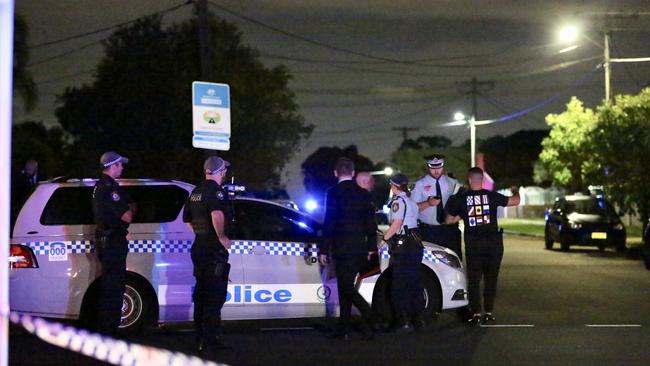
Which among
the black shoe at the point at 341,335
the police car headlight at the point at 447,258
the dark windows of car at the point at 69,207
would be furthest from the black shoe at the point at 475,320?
the dark windows of car at the point at 69,207

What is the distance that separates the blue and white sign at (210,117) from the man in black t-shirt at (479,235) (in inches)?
172

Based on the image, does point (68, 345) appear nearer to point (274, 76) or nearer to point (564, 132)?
point (274, 76)

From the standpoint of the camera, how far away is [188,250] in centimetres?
961

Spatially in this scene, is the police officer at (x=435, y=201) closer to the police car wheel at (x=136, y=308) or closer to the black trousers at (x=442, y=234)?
the black trousers at (x=442, y=234)

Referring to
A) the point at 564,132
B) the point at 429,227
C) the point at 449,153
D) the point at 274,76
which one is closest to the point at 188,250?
the point at 429,227

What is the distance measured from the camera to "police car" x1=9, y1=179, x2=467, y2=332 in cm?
942

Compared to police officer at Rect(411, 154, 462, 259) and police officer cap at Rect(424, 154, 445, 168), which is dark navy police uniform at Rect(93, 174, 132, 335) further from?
police officer cap at Rect(424, 154, 445, 168)

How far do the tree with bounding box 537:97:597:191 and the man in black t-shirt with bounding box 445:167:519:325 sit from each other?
22822 mm

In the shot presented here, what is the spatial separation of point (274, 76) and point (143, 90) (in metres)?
4.75

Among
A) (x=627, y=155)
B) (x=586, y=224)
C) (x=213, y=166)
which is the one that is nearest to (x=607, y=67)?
(x=627, y=155)

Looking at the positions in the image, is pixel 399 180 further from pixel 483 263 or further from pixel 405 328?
pixel 405 328

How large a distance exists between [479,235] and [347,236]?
1.76 metres

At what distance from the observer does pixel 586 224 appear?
23516 millimetres

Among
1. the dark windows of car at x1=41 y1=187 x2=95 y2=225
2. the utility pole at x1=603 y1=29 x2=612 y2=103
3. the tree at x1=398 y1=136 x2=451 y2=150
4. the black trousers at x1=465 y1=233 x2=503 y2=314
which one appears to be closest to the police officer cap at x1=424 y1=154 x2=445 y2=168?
the black trousers at x1=465 y1=233 x2=503 y2=314
